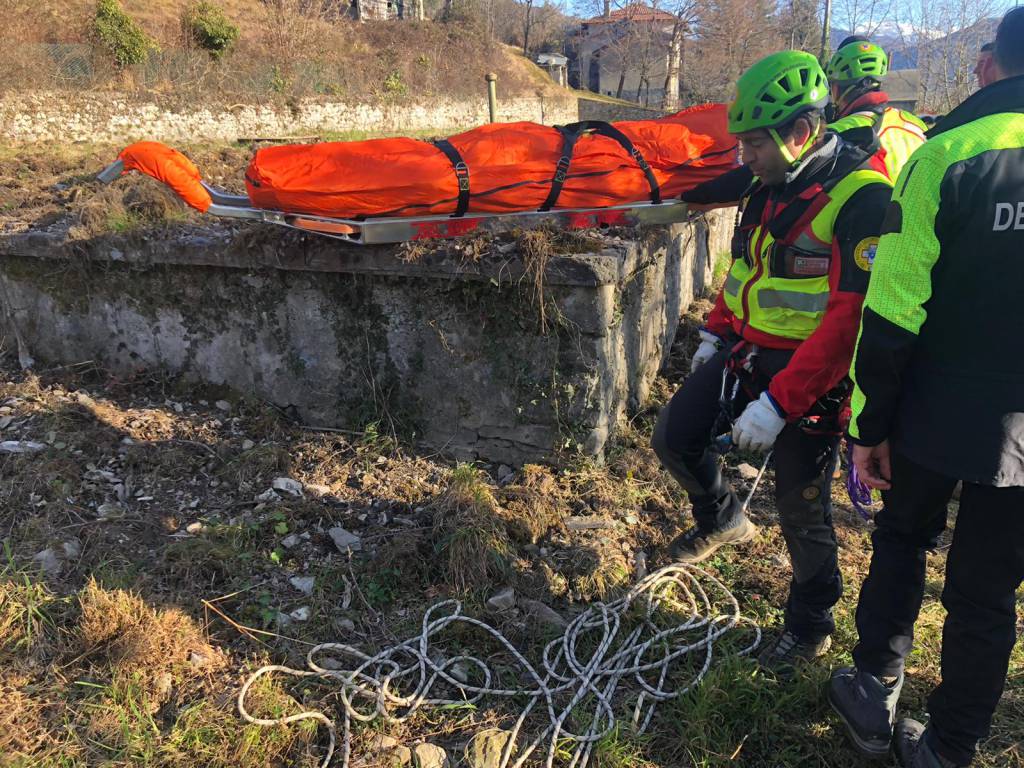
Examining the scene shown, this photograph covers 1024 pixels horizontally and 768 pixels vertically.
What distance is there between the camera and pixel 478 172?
3312mm

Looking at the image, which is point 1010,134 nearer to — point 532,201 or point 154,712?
point 532,201

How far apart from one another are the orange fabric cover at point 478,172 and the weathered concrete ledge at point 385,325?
0.82 ft

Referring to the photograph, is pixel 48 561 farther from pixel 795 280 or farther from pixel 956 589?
pixel 956 589

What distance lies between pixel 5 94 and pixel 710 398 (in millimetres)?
14770

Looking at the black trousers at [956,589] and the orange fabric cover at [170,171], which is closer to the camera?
the black trousers at [956,589]

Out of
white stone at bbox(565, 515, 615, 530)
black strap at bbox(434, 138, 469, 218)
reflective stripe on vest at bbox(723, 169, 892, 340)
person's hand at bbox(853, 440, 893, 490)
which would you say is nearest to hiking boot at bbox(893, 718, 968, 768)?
person's hand at bbox(853, 440, 893, 490)

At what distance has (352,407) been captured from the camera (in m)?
3.82

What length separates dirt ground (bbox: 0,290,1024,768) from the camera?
213 cm

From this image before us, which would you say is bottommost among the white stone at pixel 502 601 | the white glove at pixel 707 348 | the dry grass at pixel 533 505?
the white stone at pixel 502 601

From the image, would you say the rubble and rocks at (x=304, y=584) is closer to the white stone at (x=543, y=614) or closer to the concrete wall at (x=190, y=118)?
the white stone at (x=543, y=614)

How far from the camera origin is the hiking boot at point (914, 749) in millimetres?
1856

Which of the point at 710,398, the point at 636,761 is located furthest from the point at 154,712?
the point at 710,398

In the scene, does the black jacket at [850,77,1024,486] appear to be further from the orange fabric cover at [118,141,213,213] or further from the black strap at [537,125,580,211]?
the orange fabric cover at [118,141,213,213]

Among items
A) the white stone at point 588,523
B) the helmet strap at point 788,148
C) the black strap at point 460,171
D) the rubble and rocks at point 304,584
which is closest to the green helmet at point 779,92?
the helmet strap at point 788,148
